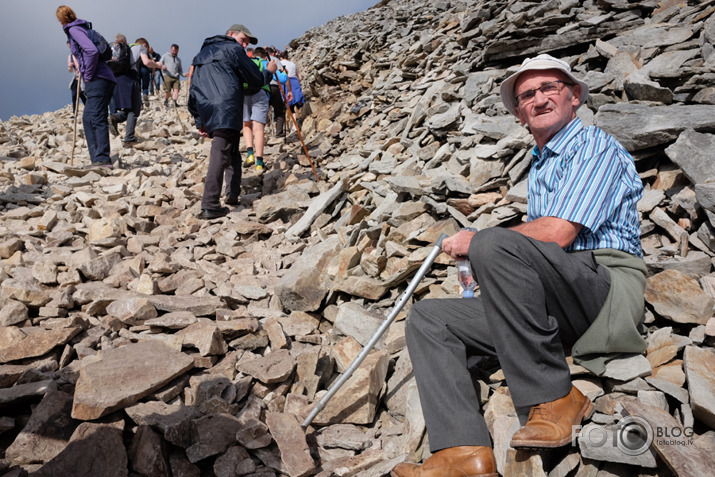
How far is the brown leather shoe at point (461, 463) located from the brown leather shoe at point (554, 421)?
21 cm

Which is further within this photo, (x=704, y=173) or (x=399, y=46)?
(x=399, y=46)

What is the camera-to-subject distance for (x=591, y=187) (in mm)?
2416

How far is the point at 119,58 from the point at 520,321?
36.6ft

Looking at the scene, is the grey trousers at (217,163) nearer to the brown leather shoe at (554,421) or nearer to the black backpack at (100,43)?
the black backpack at (100,43)

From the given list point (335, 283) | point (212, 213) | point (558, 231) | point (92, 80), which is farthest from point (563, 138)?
point (92, 80)

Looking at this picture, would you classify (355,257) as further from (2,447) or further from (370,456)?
(2,447)

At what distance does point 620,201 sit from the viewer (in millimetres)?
2533

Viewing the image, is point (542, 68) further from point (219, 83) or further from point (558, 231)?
point (219, 83)

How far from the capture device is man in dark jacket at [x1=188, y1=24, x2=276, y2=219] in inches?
285

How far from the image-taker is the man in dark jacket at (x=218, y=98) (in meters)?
7.25

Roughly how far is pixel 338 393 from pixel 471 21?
871cm

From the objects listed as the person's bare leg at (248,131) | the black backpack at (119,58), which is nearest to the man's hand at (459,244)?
the person's bare leg at (248,131)

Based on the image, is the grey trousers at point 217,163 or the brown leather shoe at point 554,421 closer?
the brown leather shoe at point 554,421

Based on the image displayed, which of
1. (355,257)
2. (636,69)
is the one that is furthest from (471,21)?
(355,257)
